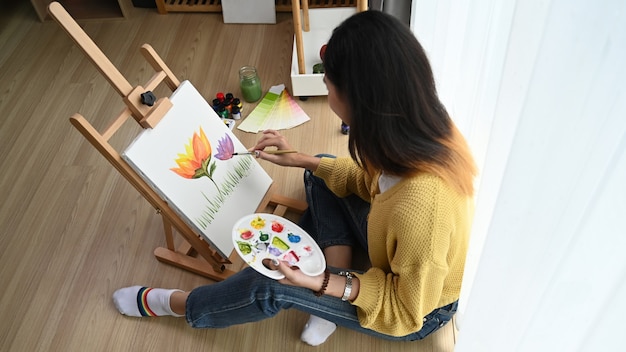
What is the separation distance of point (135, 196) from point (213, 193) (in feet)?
1.70

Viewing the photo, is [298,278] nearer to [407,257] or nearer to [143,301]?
[407,257]

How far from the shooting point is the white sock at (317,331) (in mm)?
1351

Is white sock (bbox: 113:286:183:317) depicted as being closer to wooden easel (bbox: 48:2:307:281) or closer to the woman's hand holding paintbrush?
wooden easel (bbox: 48:2:307:281)

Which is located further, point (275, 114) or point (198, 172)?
point (275, 114)

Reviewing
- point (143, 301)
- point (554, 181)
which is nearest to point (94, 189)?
point (143, 301)

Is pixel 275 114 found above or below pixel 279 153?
below

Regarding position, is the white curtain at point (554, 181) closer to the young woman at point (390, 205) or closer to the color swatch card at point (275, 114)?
the young woman at point (390, 205)

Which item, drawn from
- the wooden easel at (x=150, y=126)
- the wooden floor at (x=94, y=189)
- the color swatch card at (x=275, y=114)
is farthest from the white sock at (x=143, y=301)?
the color swatch card at (x=275, y=114)

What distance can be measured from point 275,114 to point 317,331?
3.15 feet

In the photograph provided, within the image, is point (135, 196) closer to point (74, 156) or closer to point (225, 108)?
point (74, 156)

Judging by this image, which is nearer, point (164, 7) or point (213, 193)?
point (213, 193)

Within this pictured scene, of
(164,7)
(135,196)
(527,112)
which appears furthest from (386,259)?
(164,7)

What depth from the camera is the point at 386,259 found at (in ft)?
3.65

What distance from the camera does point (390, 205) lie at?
0.99 metres
